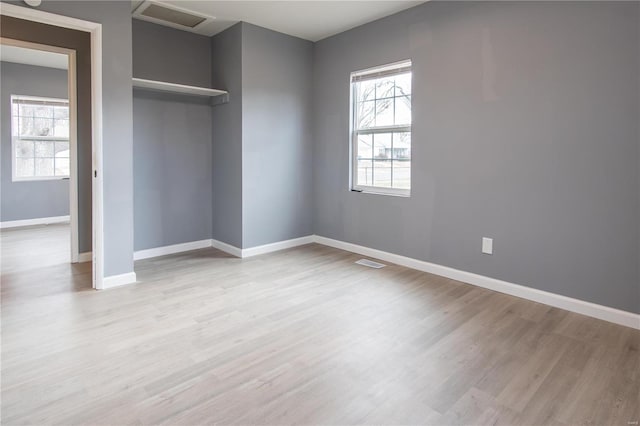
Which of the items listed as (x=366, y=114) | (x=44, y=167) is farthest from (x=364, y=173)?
(x=44, y=167)

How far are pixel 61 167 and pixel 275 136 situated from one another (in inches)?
179

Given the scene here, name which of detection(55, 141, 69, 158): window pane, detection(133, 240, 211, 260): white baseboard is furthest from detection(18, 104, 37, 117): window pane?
detection(133, 240, 211, 260): white baseboard

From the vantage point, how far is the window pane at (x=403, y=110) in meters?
4.06

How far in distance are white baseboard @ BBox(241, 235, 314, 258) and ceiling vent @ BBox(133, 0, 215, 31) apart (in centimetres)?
248

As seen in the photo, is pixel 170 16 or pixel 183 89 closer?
pixel 170 16

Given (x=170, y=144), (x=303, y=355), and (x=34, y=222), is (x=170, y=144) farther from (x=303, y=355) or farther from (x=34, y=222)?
(x=34, y=222)

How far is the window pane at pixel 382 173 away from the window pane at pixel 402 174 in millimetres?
90

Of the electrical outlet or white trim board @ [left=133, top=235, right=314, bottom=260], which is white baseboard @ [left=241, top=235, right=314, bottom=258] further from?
the electrical outlet

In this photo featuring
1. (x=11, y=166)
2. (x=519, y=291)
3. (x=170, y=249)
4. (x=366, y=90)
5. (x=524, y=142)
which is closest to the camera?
(x=524, y=142)

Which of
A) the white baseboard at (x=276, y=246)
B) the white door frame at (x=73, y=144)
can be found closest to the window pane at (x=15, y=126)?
the white door frame at (x=73, y=144)

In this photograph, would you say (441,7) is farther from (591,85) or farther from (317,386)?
(317,386)

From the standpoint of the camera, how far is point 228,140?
4559 millimetres

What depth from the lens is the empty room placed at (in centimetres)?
200

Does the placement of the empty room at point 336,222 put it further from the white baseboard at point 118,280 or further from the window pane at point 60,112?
the window pane at point 60,112
